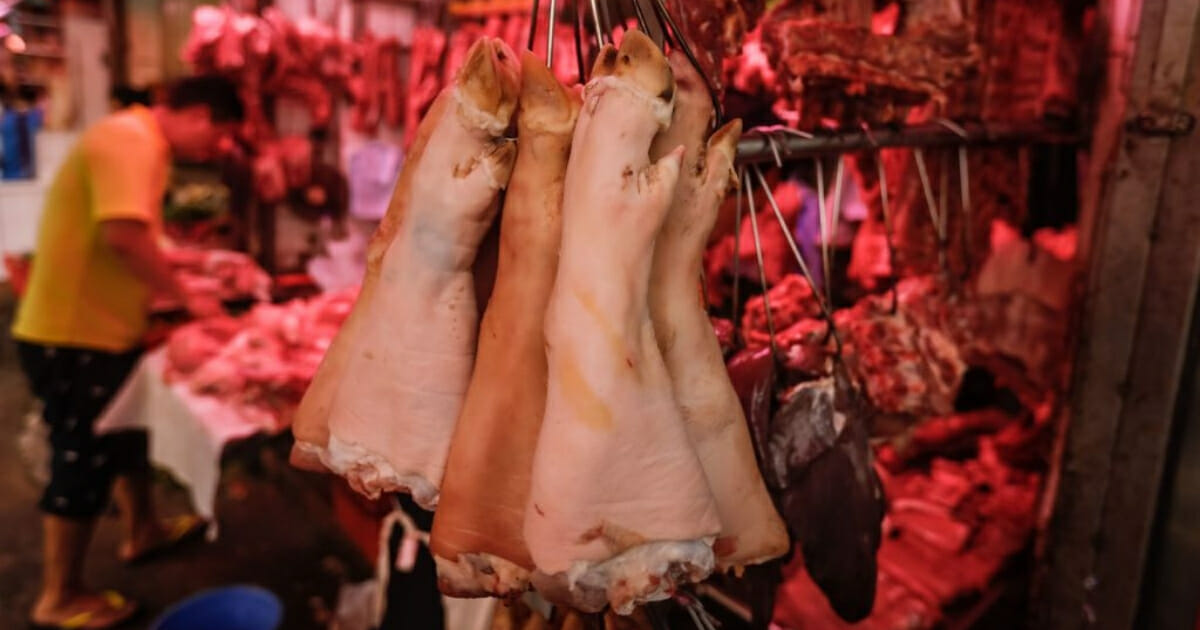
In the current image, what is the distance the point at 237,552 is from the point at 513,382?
519cm

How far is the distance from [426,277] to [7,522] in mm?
6301

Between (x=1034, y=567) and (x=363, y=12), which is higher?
(x=363, y=12)

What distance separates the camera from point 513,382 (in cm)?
110

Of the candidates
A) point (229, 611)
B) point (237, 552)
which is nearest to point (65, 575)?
point (237, 552)

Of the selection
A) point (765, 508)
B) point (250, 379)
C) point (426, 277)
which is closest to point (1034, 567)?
point (765, 508)

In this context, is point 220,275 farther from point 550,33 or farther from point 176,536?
point 550,33

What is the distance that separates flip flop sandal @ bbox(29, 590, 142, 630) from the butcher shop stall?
3.43ft

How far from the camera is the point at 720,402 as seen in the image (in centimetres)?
114

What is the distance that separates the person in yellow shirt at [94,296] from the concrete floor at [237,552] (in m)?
0.32

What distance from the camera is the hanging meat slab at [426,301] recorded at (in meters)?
1.09

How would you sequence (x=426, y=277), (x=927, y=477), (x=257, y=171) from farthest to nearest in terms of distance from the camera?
1. (x=257, y=171)
2. (x=927, y=477)
3. (x=426, y=277)

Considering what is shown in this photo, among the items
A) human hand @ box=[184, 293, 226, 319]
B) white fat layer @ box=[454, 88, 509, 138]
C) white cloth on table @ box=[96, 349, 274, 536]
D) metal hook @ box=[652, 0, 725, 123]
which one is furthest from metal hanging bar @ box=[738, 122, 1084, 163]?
human hand @ box=[184, 293, 226, 319]

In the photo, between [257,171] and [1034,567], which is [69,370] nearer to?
[257,171]

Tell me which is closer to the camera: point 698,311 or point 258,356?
point 698,311
